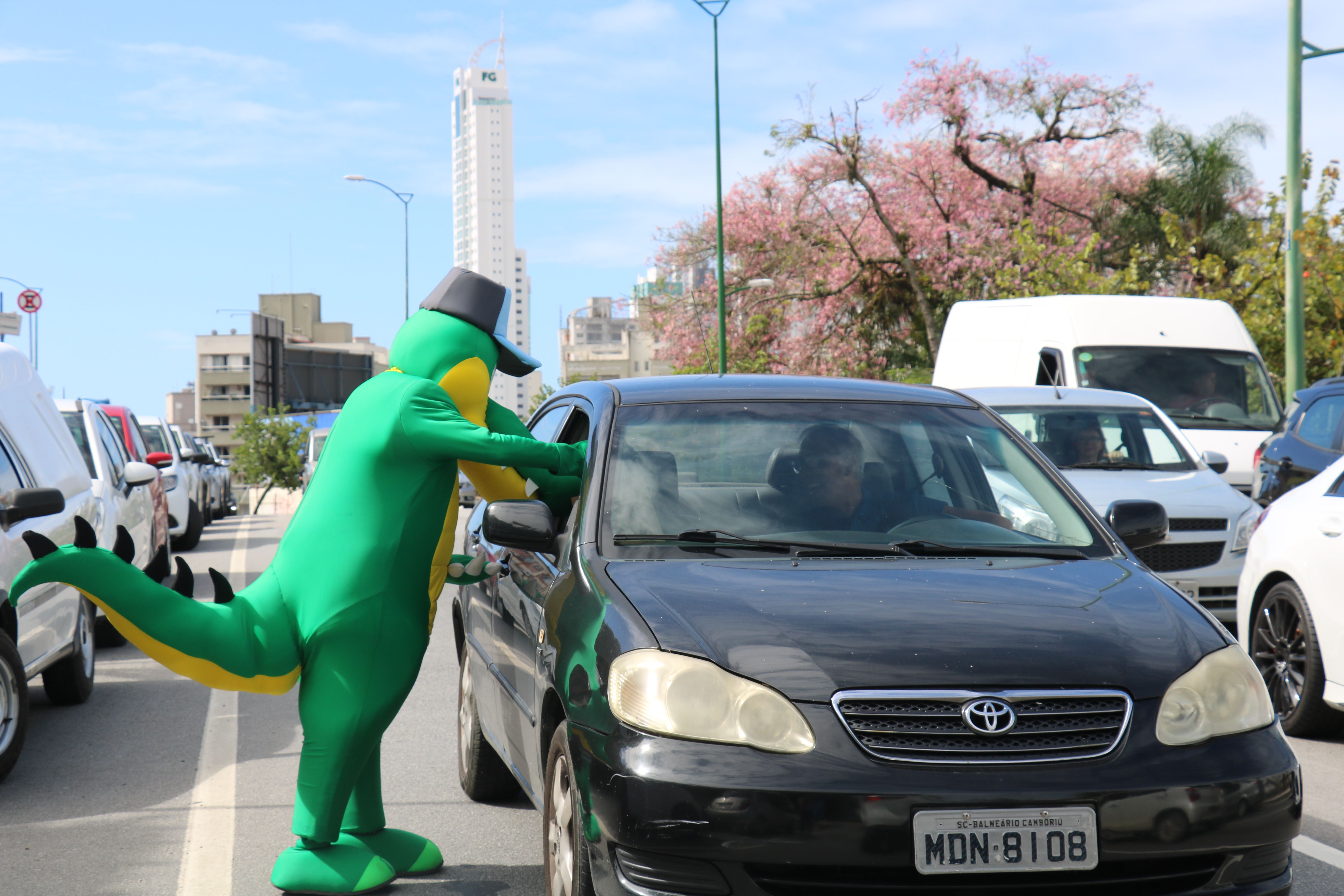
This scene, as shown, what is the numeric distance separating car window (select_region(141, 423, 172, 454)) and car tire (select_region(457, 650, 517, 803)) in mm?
18366

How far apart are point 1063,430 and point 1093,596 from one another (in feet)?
23.2

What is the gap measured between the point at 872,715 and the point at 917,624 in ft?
1.10

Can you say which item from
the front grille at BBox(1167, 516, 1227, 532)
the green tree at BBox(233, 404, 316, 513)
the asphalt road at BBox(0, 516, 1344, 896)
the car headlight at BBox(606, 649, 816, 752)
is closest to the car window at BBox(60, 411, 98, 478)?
the asphalt road at BBox(0, 516, 1344, 896)

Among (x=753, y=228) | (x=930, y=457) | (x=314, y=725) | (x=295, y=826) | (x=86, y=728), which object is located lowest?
(x=86, y=728)

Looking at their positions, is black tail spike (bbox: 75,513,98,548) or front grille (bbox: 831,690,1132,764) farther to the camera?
black tail spike (bbox: 75,513,98,548)

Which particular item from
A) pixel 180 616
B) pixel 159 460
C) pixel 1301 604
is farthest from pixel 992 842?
pixel 159 460

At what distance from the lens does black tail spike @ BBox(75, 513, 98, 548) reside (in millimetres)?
3977

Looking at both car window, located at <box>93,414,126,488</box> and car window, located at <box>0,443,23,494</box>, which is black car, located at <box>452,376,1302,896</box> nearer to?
car window, located at <box>0,443,23,494</box>

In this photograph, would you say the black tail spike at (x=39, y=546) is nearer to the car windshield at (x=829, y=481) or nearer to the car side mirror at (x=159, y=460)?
the car windshield at (x=829, y=481)

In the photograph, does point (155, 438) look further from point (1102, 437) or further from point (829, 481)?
point (829, 481)

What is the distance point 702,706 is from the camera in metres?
3.14

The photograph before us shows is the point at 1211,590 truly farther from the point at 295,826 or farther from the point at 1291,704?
the point at 295,826

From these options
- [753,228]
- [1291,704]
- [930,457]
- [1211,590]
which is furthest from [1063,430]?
[753,228]

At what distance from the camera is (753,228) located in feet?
121
